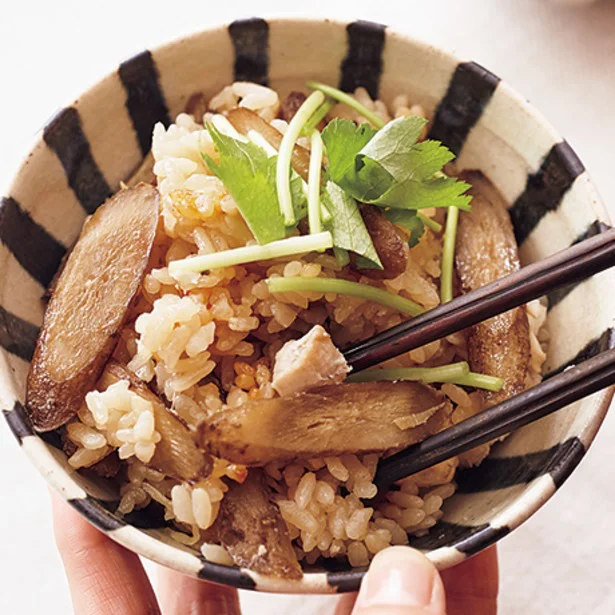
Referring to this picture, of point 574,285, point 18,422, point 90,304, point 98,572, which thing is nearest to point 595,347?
point 574,285

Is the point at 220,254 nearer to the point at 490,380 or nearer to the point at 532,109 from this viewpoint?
the point at 490,380

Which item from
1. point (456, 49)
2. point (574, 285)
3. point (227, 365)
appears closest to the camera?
point (227, 365)

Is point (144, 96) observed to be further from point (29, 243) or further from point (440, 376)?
point (440, 376)

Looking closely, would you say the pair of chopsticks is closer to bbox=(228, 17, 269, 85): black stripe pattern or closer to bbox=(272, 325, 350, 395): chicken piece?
bbox=(272, 325, 350, 395): chicken piece

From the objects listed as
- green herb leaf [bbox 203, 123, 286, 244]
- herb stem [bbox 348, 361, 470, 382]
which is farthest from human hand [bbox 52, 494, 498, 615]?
green herb leaf [bbox 203, 123, 286, 244]

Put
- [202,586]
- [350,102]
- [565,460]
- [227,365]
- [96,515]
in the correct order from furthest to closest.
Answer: [202,586] → [350,102] → [227,365] → [565,460] → [96,515]

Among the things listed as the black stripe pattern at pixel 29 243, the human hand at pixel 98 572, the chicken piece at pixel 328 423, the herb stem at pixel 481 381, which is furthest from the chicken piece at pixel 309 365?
the human hand at pixel 98 572
